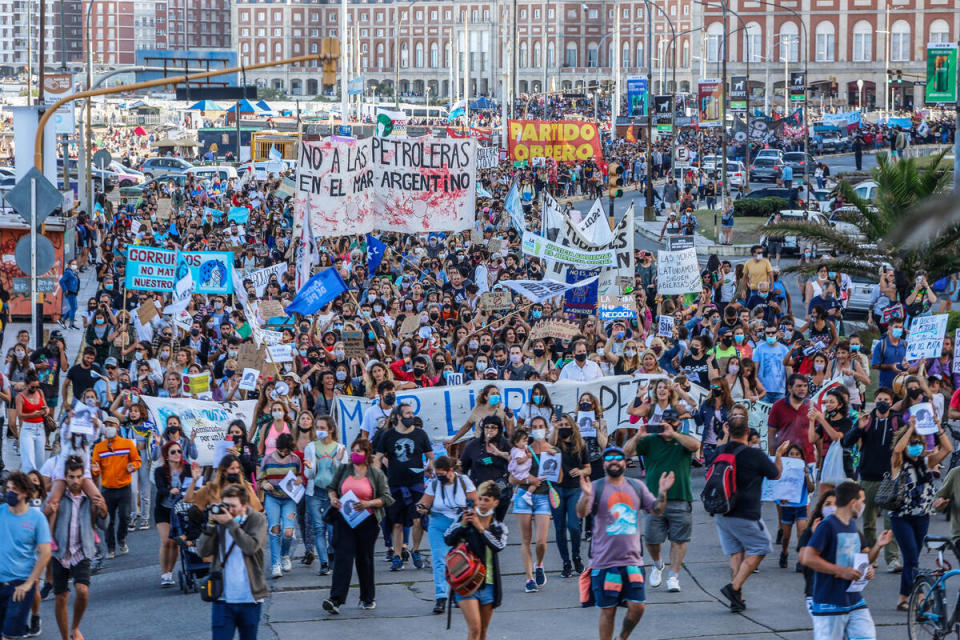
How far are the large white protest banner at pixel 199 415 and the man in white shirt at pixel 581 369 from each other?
9.92 ft

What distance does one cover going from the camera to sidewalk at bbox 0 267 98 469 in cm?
1520

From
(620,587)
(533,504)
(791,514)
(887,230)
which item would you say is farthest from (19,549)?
(887,230)

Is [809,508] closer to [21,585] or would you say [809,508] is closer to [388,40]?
[21,585]

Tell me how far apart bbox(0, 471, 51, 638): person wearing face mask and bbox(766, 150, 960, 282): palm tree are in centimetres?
1161

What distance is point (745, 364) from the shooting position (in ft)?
41.8

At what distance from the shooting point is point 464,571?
8.15m

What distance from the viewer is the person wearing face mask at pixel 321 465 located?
10.5 m

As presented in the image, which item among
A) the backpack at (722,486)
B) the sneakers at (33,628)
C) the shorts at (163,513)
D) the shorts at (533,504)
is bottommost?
the sneakers at (33,628)

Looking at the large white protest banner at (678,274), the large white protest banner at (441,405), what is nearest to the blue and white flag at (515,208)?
the large white protest banner at (678,274)

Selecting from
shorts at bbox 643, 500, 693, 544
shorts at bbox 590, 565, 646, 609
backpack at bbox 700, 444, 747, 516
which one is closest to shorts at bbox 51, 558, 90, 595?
shorts at bbox 590, 565, 646, 609

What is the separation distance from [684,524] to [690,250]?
9770 millimetres

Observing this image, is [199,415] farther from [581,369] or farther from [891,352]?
[891,352]

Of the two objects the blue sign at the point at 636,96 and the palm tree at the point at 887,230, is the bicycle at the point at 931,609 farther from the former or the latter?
the blue sign at the point at 636,96

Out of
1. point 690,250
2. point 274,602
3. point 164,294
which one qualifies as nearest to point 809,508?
point 274,602
